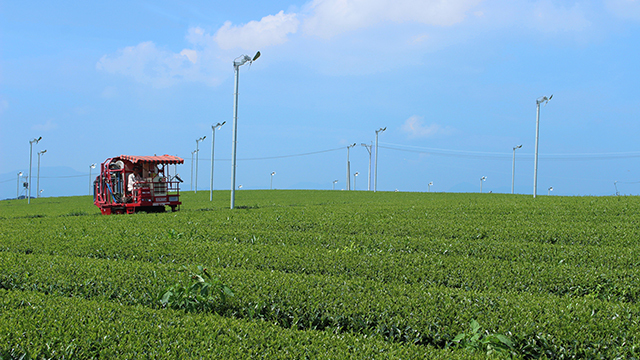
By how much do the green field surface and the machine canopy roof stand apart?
367 inches

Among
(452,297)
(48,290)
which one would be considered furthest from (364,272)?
(48,290)

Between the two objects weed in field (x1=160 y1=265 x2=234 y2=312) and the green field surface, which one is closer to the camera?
the green field surface

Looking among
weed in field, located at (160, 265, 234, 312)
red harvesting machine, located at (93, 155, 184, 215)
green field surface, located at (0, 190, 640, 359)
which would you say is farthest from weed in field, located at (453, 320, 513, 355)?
red harvesting machine, located at (93, 155, 184, 215)

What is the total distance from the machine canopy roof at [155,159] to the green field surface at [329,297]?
931cm

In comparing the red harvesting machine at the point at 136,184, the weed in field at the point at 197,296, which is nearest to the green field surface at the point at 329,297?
the weed in field at the point at 197,296

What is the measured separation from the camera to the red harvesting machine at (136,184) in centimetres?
2083

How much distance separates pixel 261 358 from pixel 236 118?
18.5 m

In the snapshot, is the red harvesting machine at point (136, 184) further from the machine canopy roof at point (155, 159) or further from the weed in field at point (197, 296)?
the weed in field at point (197, 296)

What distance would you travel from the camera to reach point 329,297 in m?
6.12

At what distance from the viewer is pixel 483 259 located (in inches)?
350

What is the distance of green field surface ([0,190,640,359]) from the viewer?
15.6 feet

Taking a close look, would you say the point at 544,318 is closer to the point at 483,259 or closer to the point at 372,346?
the point at 372,346

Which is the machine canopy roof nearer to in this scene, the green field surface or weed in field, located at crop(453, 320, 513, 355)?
the green field surface

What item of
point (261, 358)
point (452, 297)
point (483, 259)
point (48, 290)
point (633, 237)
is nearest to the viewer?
point (261, 358)
